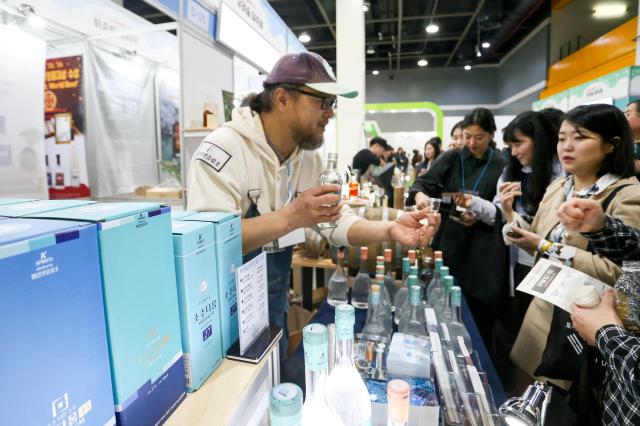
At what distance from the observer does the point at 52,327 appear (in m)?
0.41

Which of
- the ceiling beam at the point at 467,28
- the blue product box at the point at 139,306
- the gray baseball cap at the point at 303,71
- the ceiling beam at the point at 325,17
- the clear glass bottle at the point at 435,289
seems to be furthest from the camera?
the ceiling beam at the point at 467,28

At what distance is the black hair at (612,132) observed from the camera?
62.0 inches

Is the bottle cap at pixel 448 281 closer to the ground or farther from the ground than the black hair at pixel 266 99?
closer to the ground

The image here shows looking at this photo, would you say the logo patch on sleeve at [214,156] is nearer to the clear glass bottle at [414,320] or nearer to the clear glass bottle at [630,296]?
the clear glass bottle at [414,320]

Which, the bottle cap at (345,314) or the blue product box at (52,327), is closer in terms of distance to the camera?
the blue product box at (52,327)

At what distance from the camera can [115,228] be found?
0.49 m

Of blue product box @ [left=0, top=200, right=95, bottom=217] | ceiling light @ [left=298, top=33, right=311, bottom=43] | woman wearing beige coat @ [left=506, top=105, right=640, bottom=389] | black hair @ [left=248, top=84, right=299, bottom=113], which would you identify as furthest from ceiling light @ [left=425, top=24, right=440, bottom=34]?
blue product box @ [left=0, top=200, right=95, bottom=217]

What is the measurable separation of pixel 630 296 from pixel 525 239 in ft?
2.72

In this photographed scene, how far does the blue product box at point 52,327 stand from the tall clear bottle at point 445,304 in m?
1.35

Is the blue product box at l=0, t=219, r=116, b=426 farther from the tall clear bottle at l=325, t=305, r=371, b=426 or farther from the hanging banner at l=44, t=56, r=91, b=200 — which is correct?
the hanging banner at l=44, t=56, r=91, b=200

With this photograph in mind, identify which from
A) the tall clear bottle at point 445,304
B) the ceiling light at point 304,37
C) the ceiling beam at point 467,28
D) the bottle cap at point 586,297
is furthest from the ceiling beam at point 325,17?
the bottle cap at point 586,297

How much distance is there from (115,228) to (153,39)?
4558 millimetres

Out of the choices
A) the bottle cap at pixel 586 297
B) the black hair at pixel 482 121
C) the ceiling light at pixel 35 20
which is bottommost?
the bottle cap at pixel 586 297

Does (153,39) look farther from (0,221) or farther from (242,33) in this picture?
(0,221)
